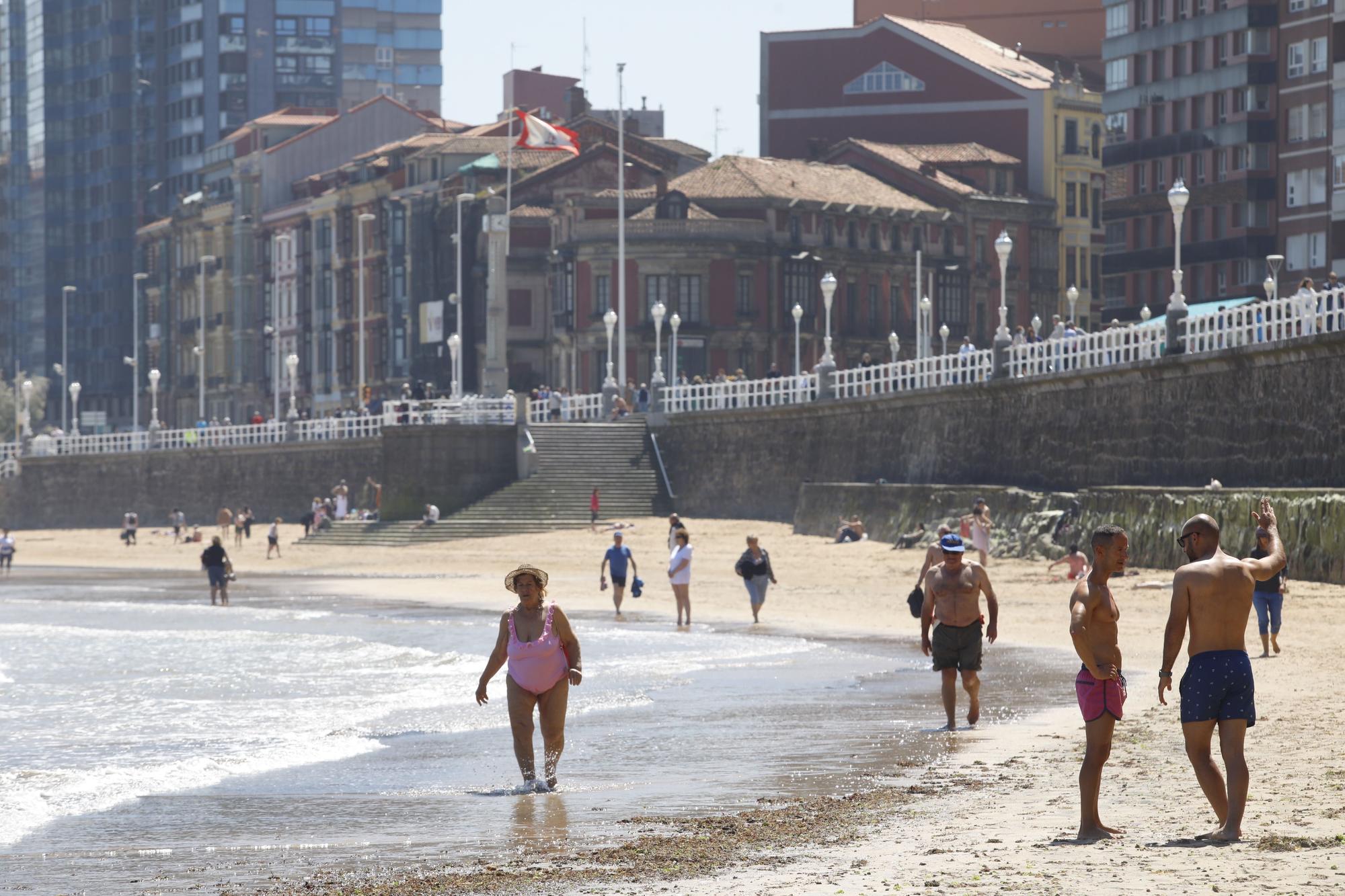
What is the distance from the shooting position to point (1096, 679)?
1202 cm

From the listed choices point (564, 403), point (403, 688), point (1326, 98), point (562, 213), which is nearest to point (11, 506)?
point (562, 213)

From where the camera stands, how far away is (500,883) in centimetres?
1180

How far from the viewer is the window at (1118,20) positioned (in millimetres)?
77750

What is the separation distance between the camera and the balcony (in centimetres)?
7531

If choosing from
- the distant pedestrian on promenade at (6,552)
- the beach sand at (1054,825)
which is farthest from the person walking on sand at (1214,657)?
the distant pedestrian on promenade at (6,552)

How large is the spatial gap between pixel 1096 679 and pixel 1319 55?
199ft

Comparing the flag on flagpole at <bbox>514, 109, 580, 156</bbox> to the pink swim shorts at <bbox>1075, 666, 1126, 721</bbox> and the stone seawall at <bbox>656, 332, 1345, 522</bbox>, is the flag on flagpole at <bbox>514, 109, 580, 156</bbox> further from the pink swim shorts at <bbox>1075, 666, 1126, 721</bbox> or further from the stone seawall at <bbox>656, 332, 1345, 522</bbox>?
the pink swim shorts at <bbox>1075, 666, 1126, 721</bbox>

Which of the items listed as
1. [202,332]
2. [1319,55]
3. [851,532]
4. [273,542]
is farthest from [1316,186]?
[202,332]

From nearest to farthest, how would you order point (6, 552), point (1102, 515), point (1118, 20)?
point (1102, 515), point (6, 552), point (1118, 20)

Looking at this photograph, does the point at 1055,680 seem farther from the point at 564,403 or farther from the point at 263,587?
the point at 564,403

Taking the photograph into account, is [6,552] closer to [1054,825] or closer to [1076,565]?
[1076,565]

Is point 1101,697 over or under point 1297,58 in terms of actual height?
under

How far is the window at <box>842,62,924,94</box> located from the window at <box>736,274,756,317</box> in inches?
557

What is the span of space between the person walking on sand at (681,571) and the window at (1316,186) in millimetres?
43067
